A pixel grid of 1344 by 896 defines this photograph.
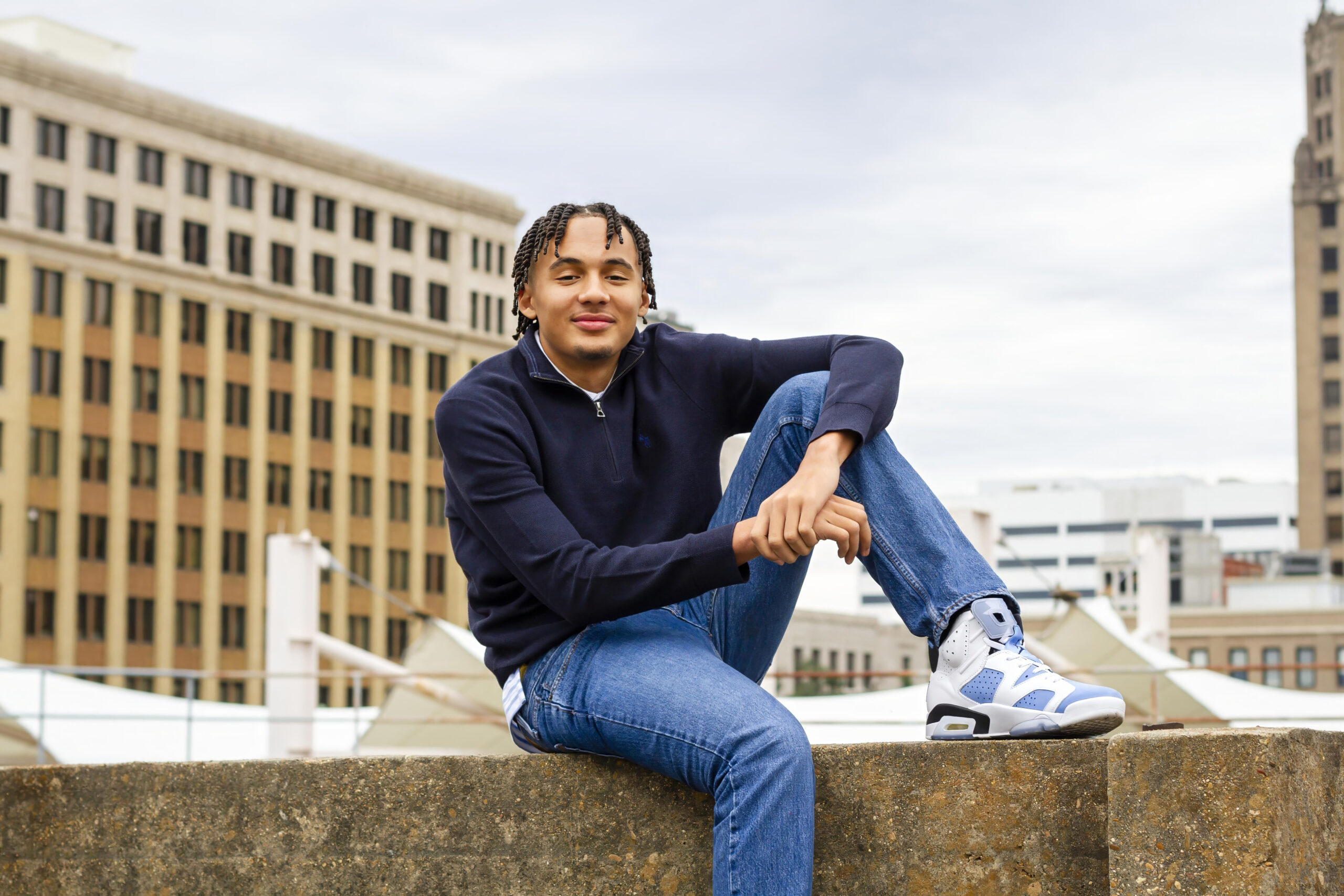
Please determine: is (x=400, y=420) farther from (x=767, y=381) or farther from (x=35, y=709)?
(x=767, y=381)

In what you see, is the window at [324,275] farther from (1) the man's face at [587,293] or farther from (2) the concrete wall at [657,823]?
(2) the concrete wall at [657,823]

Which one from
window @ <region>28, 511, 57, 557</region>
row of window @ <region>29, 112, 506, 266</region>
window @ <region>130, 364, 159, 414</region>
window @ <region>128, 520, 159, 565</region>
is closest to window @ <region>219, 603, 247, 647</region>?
window @ <region>128, 520, 159, 565</region>

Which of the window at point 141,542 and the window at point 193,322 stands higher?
the window at point 193,322

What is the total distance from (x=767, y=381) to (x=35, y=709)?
59.9 feet

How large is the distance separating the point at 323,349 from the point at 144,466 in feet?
31.6

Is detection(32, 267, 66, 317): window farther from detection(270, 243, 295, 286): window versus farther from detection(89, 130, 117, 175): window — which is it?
detection(270, 243, 295, 286): window

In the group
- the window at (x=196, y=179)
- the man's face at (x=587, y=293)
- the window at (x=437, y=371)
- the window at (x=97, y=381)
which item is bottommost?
the man's face at (x=587, y=293)

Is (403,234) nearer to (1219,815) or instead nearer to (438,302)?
(438,302)

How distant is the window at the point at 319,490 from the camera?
61656 mm

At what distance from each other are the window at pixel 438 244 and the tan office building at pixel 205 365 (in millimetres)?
90

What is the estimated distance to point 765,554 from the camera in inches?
108

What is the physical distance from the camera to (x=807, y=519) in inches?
108

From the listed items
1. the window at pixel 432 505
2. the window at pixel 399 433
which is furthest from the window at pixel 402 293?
the window at pixel 432 505

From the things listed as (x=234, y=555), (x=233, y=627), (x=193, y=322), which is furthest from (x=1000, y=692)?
(x=193, y=322)
